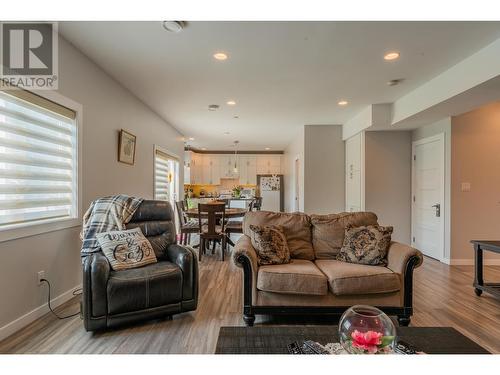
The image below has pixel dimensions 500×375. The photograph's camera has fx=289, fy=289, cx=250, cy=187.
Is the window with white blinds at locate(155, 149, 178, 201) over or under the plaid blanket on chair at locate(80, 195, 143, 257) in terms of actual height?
over

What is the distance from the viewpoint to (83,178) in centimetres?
308

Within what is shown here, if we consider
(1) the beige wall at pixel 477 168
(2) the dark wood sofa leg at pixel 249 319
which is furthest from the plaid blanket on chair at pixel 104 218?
(1) the beige wall at pixel 477 168

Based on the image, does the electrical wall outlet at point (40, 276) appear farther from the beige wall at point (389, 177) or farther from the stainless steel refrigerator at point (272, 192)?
the stainless steel refrigerator at point (272, 192)

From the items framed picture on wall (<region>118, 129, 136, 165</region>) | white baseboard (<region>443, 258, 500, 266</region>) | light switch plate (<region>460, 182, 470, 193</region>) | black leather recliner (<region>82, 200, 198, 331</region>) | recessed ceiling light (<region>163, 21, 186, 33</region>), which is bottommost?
white baseboard (<region>443, 258, 500, 266</region>)

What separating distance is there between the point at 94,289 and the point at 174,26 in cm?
218

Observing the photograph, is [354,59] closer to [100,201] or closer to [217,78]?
[217,78]

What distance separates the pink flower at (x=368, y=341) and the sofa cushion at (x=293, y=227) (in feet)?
5.82

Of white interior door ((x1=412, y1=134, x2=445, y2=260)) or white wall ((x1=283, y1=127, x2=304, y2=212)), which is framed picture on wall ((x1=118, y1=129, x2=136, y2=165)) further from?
white interior door ((x1=412, y1=134, x2=445, y2=260))

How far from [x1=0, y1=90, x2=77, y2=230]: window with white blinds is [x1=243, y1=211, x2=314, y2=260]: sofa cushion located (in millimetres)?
1846

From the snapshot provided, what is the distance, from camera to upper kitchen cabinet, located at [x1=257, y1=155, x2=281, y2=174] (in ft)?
34.5

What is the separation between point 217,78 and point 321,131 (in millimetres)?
3272

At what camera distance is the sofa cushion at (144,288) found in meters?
2.24

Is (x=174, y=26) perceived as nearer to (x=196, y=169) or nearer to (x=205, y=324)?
(x=205, y=324)

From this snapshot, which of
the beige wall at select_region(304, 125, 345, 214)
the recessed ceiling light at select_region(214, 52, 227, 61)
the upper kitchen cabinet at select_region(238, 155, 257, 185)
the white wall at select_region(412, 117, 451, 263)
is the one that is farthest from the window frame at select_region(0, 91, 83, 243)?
the upper kitchen cabinet at select_region(238, 155, 257, 185)
